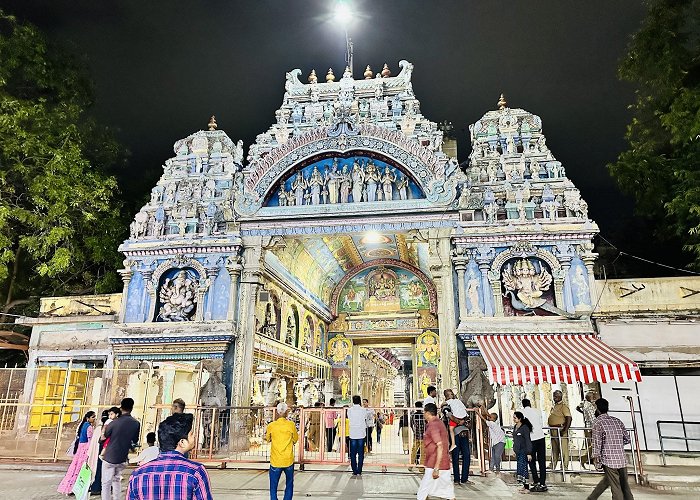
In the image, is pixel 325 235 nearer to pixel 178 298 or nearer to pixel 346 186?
pixel 346 186

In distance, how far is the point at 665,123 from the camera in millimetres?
13711

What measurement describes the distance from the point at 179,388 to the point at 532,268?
11339 millimetres

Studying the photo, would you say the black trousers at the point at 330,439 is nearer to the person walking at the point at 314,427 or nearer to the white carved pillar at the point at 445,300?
the person walking at the point at 314,427

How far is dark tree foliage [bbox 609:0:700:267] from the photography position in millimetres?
13656

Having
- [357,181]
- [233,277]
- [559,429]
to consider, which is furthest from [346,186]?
[559,429]

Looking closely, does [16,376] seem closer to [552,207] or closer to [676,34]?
[552,207]

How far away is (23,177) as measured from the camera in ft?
54.4

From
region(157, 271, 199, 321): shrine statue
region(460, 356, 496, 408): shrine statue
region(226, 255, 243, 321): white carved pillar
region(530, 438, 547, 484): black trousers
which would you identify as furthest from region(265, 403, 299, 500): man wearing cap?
region(157, 271, 199, 321): shrine statue

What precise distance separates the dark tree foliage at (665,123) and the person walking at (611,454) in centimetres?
896

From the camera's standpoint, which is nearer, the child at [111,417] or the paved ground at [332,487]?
the child at [111,417]

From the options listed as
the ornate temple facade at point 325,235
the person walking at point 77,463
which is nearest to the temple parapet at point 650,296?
the ornate temple facade at point 325,235

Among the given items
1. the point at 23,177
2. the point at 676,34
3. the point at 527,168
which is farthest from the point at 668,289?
the point at 23,177

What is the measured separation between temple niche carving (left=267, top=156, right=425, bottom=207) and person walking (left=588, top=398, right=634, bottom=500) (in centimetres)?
845

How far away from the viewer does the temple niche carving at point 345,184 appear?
14484mm
